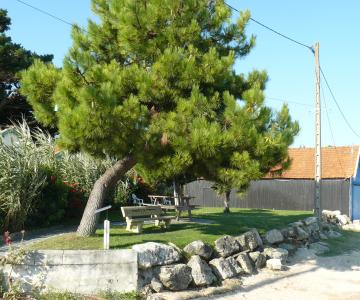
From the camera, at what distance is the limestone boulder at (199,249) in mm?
10695

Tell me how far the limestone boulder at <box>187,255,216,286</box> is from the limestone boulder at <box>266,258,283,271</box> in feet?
6.99

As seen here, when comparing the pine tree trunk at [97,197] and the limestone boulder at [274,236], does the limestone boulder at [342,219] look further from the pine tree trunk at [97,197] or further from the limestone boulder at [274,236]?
the pine tree trunk at [97,197]

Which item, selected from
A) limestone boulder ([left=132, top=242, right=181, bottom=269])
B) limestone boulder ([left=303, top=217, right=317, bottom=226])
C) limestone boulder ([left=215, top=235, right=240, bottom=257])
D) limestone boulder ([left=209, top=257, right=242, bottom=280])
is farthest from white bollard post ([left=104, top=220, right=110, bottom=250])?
limestone boulder ([left=303, top=217, right=317, bottom=226])

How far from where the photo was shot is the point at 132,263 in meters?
9.46

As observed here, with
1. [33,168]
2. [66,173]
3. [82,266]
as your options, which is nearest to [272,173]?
[82,266]

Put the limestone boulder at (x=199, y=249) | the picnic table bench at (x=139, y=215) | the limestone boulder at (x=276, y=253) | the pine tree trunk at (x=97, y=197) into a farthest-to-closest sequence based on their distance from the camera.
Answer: the limestone boulder at (x=276, y=253) < the picnic table bench at (x=139, y=215) < the pine tree trunk at (x=97, y=197) < the limestone boulder at (x=199, y=249)

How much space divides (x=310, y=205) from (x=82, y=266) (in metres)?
20.3

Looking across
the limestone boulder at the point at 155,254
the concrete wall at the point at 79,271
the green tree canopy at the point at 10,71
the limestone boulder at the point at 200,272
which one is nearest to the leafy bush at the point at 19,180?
the concrete wall at the point at 79,271

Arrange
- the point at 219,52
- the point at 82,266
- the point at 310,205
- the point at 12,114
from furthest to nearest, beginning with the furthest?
the point at 310,205 → the point at 12,114 → the point at 219,52 → the point at 82,266

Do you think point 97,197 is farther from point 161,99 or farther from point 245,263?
point 245,263

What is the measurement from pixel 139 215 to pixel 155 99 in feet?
10.4

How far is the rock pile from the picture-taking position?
31.8 feet

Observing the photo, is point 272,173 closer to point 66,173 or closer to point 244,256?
point 244,256

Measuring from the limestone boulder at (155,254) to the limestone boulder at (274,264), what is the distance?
2927mm
